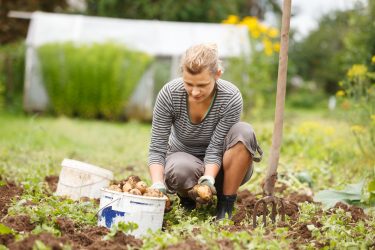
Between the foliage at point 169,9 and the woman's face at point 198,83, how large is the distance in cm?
1529

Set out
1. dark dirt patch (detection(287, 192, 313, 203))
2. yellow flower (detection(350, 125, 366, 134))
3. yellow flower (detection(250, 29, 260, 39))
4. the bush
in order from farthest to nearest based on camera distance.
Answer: the bush, yellow flower (detection(250, 29, 260, 39)), yellow flower (detection(350, 125, 366, 134)), dark dirt patch (detection(287, 192, 313, 203))

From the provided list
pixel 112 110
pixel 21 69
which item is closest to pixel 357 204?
pixel 112 110

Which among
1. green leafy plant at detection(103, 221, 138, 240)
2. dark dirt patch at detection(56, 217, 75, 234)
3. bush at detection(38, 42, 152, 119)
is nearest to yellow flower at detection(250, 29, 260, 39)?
bush at detection(38, 42, 152, 119)

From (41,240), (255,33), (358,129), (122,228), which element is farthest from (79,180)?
(255,33)

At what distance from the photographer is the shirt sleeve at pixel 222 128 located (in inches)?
151

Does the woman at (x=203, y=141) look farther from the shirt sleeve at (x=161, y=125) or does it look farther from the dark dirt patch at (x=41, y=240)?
the dark dirt patch at (x=41, y=240)

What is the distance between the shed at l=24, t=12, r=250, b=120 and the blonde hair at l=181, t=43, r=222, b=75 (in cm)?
905

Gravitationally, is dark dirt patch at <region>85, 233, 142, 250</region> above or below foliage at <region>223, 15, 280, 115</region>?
below

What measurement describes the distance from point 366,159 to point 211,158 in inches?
95.6

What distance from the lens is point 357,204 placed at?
172 inches

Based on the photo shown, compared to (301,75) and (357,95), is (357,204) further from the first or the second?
(301,75)

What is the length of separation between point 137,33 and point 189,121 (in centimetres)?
1015

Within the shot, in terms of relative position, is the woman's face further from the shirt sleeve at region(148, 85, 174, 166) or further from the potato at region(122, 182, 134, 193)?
the potato at region(122, 182, 134, 193)

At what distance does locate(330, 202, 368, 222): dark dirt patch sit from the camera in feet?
12.5
